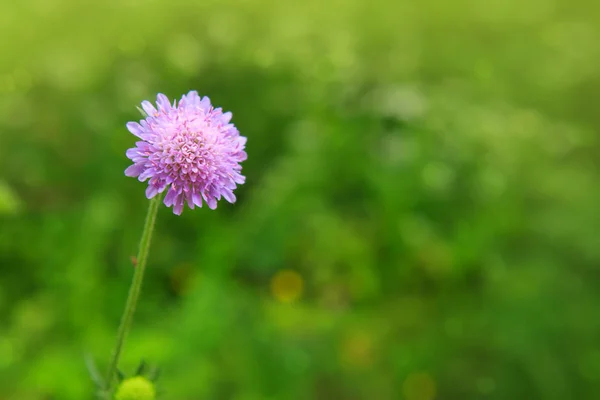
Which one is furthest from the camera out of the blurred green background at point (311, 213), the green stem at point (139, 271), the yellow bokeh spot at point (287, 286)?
the yellow bokeh spot at point (287, 286)

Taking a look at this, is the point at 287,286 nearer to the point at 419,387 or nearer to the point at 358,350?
the point at 358,350

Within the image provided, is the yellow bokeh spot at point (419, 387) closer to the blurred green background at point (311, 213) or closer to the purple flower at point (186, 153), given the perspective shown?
the blurred green background at point (311, 213)

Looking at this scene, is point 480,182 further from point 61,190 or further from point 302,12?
point 61,190

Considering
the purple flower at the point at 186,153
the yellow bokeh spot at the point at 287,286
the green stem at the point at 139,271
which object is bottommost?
the green stem at the point at 139,271

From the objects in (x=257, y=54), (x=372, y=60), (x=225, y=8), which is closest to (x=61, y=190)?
(x=257, y=54)

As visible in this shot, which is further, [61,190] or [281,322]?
[61,190]

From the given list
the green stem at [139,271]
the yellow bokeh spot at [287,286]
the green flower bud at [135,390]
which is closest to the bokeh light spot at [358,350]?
the yellow bokeh spot at [287,286]
